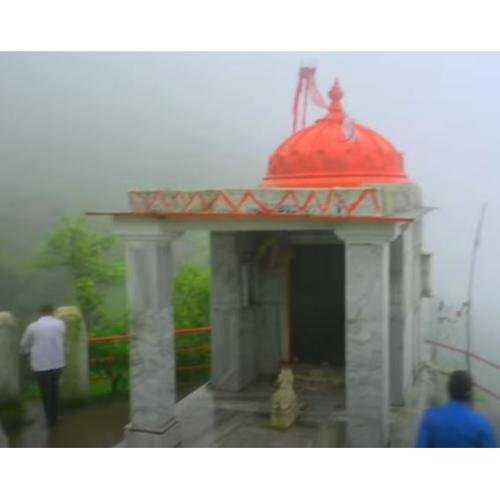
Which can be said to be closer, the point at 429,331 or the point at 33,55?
the point at 33,55

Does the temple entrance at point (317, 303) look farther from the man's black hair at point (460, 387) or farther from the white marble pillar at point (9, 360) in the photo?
the man's black hair at point (460, 387)

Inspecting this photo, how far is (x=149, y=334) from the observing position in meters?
5.79

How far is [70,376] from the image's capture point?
7785 millimetres

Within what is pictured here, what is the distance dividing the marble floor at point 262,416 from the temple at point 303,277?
0.35ft

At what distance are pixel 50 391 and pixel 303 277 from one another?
11.8 feet

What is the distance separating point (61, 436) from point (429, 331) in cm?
546

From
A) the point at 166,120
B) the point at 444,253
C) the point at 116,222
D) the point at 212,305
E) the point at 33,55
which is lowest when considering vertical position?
the point at 212,305

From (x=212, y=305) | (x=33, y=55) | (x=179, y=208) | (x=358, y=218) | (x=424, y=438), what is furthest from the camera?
(x=212, y=305)

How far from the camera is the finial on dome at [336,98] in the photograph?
22.6 ft

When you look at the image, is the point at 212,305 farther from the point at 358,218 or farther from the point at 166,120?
the point at 358,218

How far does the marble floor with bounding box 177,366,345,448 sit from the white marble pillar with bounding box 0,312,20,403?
6.66ft

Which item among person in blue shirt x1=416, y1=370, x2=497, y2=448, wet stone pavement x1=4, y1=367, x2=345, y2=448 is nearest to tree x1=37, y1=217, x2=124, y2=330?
wet stone pavement x1=4, y1=367, x2=345, y2=448

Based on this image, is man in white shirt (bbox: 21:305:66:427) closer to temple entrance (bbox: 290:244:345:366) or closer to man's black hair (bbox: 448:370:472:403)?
temple entrance (bbox: 290:244:345:366)

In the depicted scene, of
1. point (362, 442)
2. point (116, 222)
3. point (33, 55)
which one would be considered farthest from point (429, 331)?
point (33, 55)
